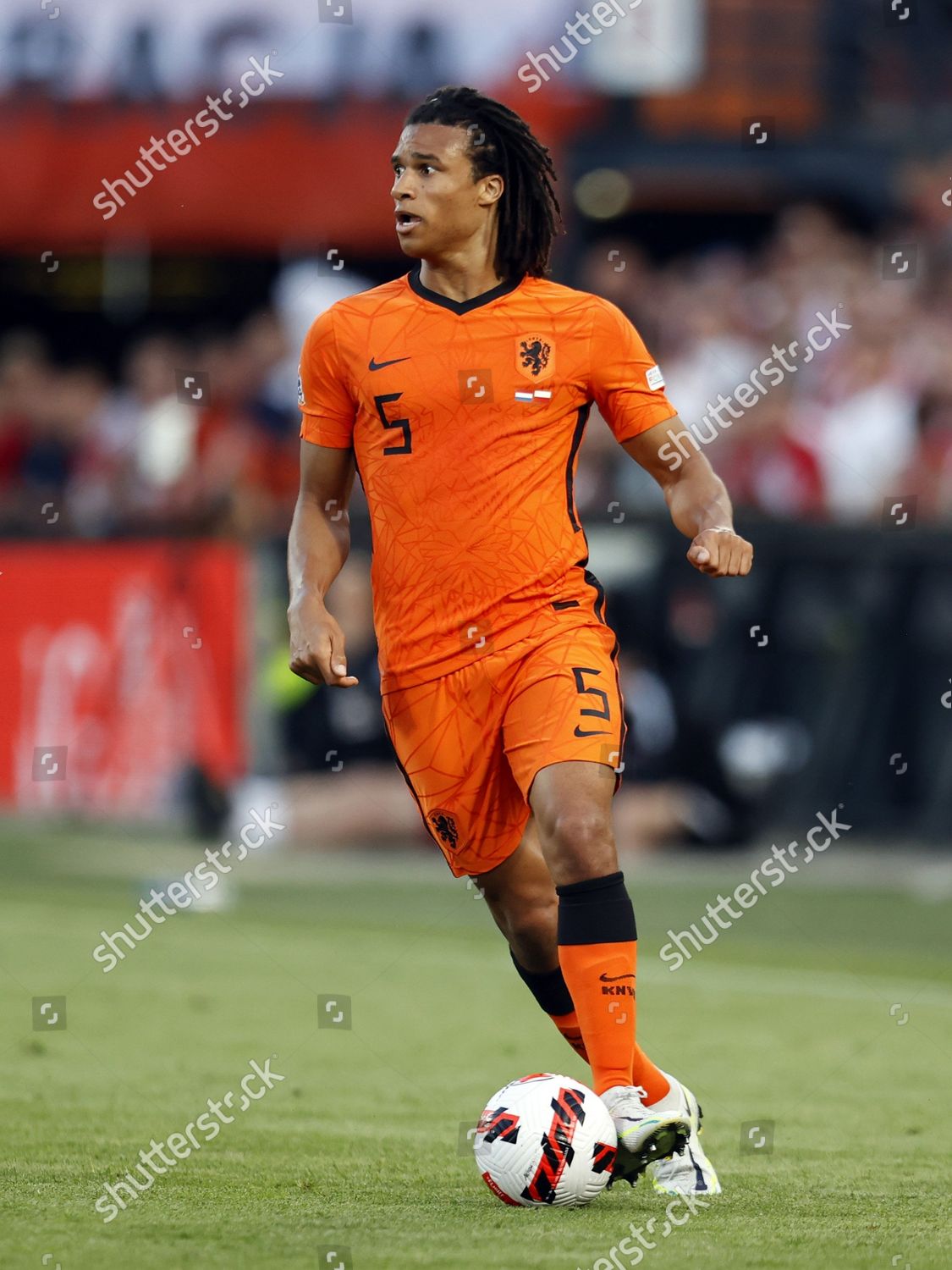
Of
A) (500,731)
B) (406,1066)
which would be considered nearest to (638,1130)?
(500,731)

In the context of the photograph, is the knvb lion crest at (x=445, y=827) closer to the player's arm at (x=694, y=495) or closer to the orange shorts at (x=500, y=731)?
the orange shorts at (x=500, y=731)

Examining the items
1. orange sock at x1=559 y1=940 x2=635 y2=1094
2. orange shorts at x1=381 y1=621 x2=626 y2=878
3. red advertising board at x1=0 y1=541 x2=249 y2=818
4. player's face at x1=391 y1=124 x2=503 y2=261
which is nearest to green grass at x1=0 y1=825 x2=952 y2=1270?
orange sock at x1=559 y1=940 x2=635 y2=1094

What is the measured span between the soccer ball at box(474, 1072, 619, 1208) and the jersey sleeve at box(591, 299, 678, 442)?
5.22 feet

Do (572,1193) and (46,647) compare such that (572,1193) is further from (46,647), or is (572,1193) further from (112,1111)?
(46,647)

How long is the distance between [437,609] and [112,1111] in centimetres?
198

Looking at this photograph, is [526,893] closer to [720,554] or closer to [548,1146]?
[548,1146]

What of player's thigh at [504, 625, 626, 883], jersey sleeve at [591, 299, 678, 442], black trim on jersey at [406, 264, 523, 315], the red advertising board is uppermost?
black trim on jersey at [406, 264, 523, 315]

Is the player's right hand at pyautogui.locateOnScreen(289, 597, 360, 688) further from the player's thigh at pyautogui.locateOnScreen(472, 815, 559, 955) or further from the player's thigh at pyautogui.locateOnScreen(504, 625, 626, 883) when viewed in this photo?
the player's thigh at pyautogui.locateOnScreen(472, 815, 559, 955)

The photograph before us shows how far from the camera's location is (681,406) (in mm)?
14383

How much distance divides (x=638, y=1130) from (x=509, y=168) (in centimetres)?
238

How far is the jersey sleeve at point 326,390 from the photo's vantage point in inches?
223

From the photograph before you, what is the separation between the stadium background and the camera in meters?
13.5

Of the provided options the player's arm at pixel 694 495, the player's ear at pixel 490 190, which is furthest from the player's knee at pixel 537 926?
the player's ear at pixel 490 190

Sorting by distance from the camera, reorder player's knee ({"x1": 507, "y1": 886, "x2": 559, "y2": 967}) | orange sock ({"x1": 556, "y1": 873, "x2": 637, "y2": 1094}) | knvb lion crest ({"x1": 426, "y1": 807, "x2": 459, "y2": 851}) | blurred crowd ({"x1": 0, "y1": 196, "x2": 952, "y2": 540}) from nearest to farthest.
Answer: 1. orange sock ({"x1": 556, "y1": 873, "x2": 637, "y2": 1094})
2. knvb lion crest ({"x1": 426, "y1": 807, "x2": 459, "y2": 851})
3. player's knee ({"x1": 507, "y1": 886, "x2": 559, "y2": 967})
4. blurred crowd ({"x1": 0, "y1": 196, "x2": 952, "y2": 540})
